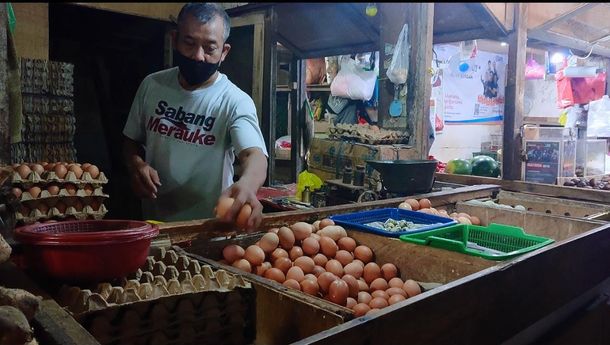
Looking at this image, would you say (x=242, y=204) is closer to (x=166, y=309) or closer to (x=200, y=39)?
(x=166, y=309)

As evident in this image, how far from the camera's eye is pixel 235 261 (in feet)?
6.64

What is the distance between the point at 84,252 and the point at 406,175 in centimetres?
231

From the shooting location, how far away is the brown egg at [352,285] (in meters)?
1.92

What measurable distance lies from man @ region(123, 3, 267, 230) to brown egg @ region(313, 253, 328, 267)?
1.81ft

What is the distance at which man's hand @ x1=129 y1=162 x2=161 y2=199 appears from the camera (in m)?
2.28

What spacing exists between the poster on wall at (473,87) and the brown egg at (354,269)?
7.29m

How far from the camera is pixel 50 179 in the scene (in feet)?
7.05

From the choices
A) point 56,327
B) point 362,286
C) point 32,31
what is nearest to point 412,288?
point 362,286

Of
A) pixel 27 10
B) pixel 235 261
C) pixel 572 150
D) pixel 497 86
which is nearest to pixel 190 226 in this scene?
pixel 235 261

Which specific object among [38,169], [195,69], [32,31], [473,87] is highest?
[473,87]

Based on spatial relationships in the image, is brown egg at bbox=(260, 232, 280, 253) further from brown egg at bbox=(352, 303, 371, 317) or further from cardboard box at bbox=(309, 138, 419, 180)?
cardboard box at bbox=(309, 138, 419, 180)

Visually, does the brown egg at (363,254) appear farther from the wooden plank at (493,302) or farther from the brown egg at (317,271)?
the wooden plank at (493,302)

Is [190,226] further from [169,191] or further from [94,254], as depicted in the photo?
[94,254]

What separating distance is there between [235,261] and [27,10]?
3.52 meters
